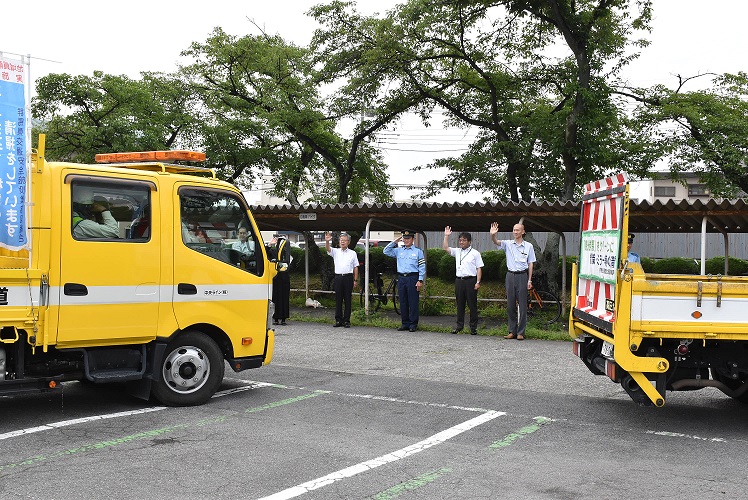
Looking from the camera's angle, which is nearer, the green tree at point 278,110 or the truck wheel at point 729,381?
the truck wheel at point 729,381

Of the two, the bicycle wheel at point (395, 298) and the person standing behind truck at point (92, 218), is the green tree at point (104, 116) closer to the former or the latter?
the bicycle wheel at point (395, 298)

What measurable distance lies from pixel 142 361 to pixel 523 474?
3878 mm

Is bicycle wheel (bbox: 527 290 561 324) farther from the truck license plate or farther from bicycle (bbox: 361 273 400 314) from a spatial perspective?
the truck license plate

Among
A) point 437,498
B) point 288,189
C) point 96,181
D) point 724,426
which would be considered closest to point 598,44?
point 288,189

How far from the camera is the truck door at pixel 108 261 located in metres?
6.62

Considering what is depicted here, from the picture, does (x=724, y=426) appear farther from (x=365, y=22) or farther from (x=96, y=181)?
(x=365, y=22)

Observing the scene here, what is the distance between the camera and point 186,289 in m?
7.34

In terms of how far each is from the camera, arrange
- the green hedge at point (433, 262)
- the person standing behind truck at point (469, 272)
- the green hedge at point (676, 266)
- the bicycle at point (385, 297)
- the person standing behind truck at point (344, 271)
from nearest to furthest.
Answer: the person standing behind truck at point (469, 272)
the person standing behind truck at point (344, 271)
the bicycle at point (385, 297)
the green hedge at point (676, 266)
the green hedge at point (433, 262)

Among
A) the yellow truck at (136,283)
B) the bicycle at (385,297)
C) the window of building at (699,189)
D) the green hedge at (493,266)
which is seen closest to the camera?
the yellow truck at (136,283)

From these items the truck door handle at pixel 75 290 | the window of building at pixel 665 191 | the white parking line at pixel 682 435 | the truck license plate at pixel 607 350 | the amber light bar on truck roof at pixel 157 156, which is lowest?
the white parking line at pixel 682 435

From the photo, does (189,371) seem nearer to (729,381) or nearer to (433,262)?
(729,381)

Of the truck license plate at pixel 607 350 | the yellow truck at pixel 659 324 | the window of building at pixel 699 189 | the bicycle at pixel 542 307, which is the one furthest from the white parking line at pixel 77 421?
the window of building at pixel 699 189

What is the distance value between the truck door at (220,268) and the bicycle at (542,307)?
8.83 m

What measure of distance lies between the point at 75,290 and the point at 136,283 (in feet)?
1.87
